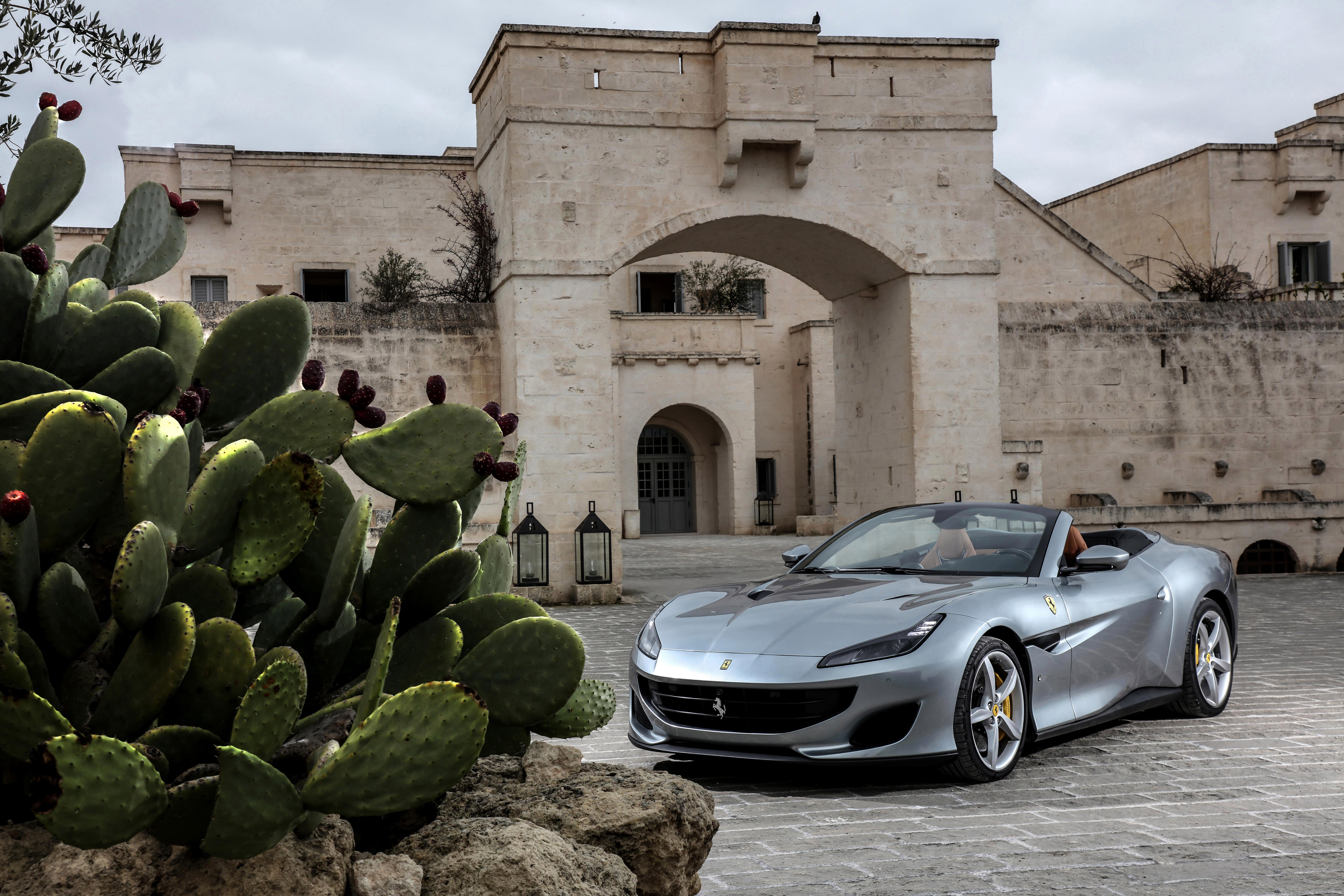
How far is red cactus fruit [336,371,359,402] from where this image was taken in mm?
2992

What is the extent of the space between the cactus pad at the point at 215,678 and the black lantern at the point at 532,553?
471 inches

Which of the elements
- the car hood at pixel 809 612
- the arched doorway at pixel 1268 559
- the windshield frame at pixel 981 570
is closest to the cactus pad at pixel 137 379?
the car hood at pixel 809 612

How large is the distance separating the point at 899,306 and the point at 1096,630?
10.3m

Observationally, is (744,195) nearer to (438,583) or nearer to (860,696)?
(860,696)

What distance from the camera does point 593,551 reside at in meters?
14.9

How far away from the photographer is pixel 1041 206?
2122cm

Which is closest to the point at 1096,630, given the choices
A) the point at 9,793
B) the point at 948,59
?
the point at 9,793

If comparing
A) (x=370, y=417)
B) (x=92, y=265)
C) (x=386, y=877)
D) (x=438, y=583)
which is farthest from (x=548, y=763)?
(x=92, y=265)

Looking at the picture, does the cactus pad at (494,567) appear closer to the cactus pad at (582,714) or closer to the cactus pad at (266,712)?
the cactus pad at (582,714)

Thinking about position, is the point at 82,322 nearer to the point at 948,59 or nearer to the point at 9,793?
the point at 9,793

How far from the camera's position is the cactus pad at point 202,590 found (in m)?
2.84

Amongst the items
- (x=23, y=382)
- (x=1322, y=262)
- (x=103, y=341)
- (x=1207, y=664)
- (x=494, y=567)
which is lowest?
(x=1207, y=664)

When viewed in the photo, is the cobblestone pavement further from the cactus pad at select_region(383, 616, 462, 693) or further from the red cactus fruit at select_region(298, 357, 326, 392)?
the red cactus fruit at select_region(298, 357, 326, 392)

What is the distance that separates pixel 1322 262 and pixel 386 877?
31.1 metres
